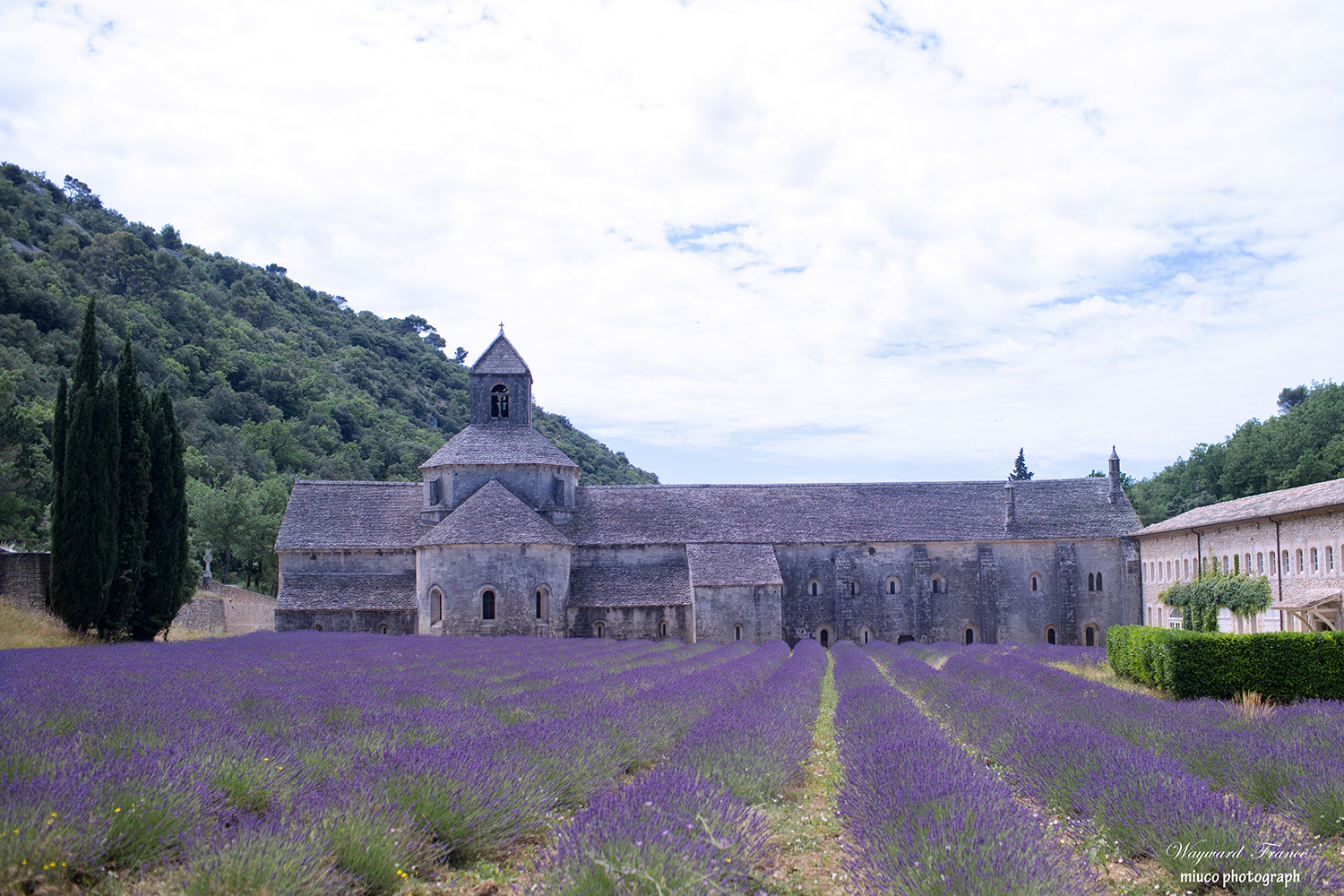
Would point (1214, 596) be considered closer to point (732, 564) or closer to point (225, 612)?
point (732, 564)

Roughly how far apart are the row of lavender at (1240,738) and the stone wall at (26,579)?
23736 mm

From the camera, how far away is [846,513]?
39.4 meters

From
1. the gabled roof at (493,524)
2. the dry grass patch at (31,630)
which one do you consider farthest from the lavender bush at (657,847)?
the gabled roof at (493,524)

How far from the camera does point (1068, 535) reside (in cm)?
3797

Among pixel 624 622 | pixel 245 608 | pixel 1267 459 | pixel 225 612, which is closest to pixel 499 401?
pixel 624 622

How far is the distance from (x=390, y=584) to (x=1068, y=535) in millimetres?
28651

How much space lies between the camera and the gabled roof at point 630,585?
34531 millimetres

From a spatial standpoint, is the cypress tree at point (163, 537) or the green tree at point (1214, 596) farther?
the green tree at point (1214, 596)

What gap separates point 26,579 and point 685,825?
25018 millimetres

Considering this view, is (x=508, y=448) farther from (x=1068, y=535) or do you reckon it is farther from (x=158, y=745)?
(x=158, y=745)

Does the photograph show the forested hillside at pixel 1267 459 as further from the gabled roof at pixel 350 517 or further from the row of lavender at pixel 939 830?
the row of lavender at pixel 939 830

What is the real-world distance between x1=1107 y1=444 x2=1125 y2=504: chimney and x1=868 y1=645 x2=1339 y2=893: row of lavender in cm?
3125

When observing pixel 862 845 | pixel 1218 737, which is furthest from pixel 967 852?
pixel 1218 737

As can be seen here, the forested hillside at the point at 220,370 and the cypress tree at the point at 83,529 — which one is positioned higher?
the forested hillside at the point at 220,370
